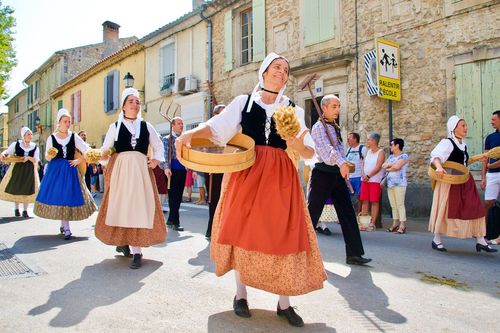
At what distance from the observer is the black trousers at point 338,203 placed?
4930 mm

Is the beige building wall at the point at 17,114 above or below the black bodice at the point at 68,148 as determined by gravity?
above

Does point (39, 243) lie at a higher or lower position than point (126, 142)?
lower

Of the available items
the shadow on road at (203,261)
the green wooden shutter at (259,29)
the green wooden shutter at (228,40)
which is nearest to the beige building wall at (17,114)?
the green wooden shutter at (228,40)

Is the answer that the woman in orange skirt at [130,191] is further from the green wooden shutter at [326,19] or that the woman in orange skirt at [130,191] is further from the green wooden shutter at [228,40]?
the green wooden shutter at [228,40]

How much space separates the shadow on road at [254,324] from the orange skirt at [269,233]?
25 cm

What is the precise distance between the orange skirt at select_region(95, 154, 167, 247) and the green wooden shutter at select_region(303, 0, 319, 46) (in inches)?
351

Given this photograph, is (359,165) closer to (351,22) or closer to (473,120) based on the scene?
(473,120)

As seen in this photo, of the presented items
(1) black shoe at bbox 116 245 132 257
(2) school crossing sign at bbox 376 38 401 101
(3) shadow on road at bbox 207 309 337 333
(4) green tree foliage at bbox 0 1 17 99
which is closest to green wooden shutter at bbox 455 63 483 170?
(2) school crossing sign at bbox 376 38 401 101

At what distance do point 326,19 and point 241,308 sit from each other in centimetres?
1080

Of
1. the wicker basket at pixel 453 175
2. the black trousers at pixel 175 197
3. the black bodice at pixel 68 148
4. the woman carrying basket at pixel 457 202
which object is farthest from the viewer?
the black trousers at pixel 175 197

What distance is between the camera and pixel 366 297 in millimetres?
3742

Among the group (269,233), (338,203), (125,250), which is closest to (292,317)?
(269,233)

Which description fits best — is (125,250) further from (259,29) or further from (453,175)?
(259,29)

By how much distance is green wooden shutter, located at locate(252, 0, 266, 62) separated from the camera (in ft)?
47.7
